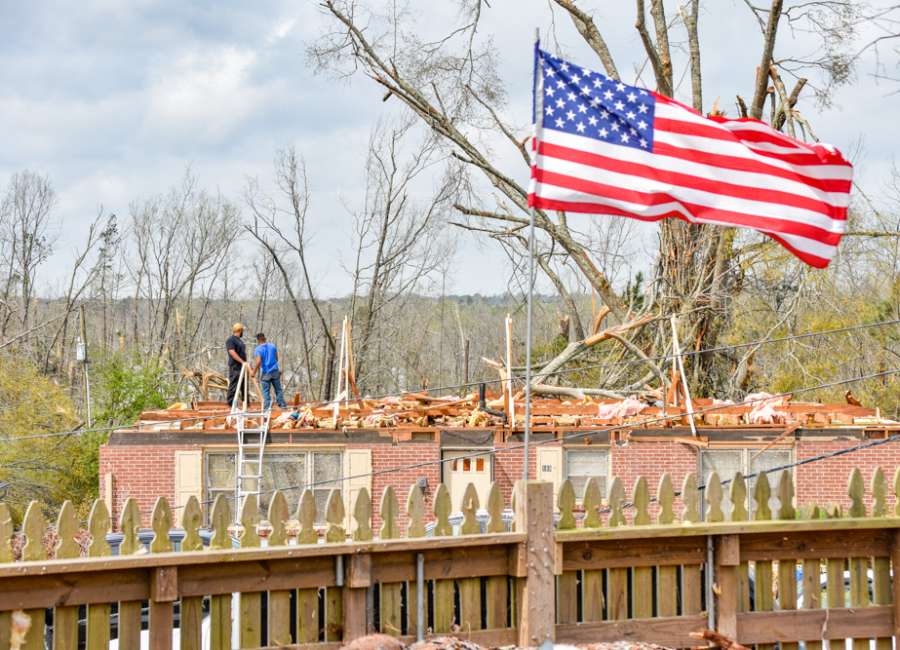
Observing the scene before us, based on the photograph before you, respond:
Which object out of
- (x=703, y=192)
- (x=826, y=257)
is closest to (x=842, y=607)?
(x=826, y=257)

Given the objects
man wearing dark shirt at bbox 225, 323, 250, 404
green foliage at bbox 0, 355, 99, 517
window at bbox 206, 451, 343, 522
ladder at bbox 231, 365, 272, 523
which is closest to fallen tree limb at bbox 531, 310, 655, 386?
window at bbox 206, 451, 343, 522

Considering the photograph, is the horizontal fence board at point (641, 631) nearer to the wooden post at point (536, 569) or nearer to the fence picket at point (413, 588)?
the wooden post at point (536, 569)

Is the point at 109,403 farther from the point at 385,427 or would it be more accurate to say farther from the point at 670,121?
the point at 670,121

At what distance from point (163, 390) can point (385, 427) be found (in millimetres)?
18058

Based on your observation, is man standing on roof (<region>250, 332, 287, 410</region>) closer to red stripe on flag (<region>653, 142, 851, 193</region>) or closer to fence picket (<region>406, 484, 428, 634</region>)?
fence picket (<region>406, 484, 428, 634</region>)

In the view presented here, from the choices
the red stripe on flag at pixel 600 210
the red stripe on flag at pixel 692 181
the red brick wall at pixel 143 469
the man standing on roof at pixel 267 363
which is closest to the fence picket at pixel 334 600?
the red stripe on flag at pixel 600 210

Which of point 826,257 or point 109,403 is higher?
point 826,257

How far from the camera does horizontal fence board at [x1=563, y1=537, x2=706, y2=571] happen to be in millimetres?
6879

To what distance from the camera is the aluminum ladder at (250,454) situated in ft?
55.6

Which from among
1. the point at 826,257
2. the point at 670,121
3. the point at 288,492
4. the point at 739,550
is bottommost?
the point at 288,492

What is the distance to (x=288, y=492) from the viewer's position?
1766cm

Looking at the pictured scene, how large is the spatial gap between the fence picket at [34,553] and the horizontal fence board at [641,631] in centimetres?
338

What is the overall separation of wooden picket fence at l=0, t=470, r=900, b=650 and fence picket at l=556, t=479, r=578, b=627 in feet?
0.04

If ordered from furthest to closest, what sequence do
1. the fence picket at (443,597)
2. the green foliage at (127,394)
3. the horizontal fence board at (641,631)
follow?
the green foliage at (127,394) → the horizontal fence board at (641,631) → the fence picket at (443,597)
